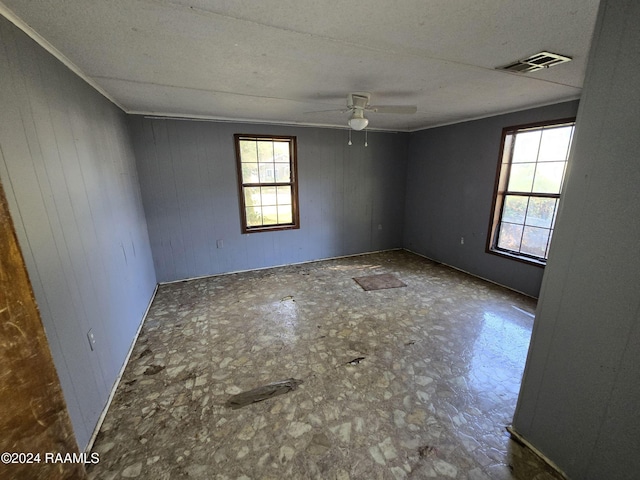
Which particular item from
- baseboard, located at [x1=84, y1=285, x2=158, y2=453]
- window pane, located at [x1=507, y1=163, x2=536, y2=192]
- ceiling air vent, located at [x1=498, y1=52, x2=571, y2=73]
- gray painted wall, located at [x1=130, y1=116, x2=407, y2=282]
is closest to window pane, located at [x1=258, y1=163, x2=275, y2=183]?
gray painted wall, located at [x1=130, y1=116, x2=407, y2=282]

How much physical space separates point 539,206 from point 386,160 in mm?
2490

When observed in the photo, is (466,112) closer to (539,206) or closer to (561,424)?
(539,206)

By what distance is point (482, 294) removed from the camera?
3.40 meters

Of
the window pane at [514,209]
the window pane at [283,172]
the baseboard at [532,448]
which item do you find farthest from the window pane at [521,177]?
the window pane at [283,172]

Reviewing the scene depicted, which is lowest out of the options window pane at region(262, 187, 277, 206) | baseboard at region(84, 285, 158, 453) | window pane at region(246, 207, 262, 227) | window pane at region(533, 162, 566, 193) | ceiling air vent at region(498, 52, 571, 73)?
baseboard at region(84, 285, 158, 453)

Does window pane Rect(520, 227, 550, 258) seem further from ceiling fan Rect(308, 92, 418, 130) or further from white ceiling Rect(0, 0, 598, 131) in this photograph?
ceiling fan Rect(308, 92, 418, 130)

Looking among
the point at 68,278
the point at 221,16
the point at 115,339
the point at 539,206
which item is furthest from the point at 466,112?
the point at 115,339

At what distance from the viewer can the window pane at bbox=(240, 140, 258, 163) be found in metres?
3.92

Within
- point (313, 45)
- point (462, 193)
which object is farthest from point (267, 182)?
point (462, 193)

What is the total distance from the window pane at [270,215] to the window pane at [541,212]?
11.8 ft

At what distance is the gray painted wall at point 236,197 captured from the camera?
11.7 feet

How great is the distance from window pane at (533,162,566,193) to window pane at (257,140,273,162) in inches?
144

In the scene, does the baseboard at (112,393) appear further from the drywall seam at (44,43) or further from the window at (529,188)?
the window at (529,188)

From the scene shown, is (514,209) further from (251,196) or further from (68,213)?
(68,213)
